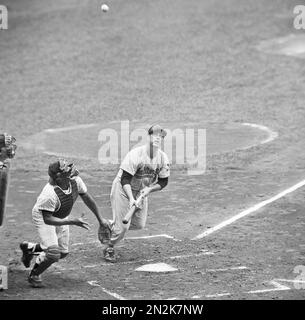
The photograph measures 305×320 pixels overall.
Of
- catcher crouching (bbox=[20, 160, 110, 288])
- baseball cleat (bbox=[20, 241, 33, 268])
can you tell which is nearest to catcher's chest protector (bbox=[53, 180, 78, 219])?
catcher crouching (bbox=[20, 160, 110, 288])

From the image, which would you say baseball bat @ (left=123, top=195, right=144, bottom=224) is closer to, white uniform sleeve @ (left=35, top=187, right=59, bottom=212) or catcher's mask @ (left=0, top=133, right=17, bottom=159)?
white uniform sleeve @ (left=35, top=187, right=59, bottom=212)

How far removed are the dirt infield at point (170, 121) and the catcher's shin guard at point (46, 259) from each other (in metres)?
0.28

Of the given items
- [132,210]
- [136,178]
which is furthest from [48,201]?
[136,178]

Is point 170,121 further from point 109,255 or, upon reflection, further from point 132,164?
point 109,255

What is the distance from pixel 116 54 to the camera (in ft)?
91.7

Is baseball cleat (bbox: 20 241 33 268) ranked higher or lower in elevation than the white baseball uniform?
lower

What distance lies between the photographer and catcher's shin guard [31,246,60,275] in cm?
1130

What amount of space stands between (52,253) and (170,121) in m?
11.0

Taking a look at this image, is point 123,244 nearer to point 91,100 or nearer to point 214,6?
point 91,100

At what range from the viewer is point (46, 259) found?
1137 cm

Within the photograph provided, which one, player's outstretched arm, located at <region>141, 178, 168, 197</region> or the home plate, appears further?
player's outstretched arm, located at <region>141, 178, 168, 197</region>

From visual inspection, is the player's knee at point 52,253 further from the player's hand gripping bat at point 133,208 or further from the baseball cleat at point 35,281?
the player's hand gripping bat at point 133,208

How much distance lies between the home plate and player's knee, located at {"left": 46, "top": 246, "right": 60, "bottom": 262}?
4.51 ft

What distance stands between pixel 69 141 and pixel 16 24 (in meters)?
12.0
